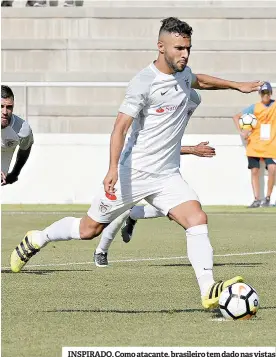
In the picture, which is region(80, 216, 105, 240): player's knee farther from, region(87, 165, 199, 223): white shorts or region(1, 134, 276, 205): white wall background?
region(1, 134, 276, 205): white wall background

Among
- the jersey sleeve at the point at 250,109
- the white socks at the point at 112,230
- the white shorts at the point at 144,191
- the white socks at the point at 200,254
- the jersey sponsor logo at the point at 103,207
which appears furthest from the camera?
the jersey sleeve at the point at 250,109

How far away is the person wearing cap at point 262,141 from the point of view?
73.9ft

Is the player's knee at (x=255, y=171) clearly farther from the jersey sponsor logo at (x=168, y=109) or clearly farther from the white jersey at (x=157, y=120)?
the jersey sponsor logo at (x=168, y=109)

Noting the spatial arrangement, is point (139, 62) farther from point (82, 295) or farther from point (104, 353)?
point (104, 353)

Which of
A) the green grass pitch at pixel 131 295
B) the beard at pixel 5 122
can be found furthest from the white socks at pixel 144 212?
the beard at pixel 5 122

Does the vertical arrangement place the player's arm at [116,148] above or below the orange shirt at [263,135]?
above

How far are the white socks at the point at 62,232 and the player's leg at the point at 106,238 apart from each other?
2.30 metres

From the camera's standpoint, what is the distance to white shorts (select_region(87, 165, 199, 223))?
9.04 m

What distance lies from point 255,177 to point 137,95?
13.8 meters

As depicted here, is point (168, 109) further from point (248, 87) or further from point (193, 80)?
point (248, 87)

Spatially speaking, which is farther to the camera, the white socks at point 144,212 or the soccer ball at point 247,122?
the soccer ball at point 247,122

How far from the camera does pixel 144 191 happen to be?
9.10m

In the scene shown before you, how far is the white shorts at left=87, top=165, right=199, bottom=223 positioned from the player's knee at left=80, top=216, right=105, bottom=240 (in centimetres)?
18

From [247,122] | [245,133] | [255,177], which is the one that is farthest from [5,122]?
[245,133]
